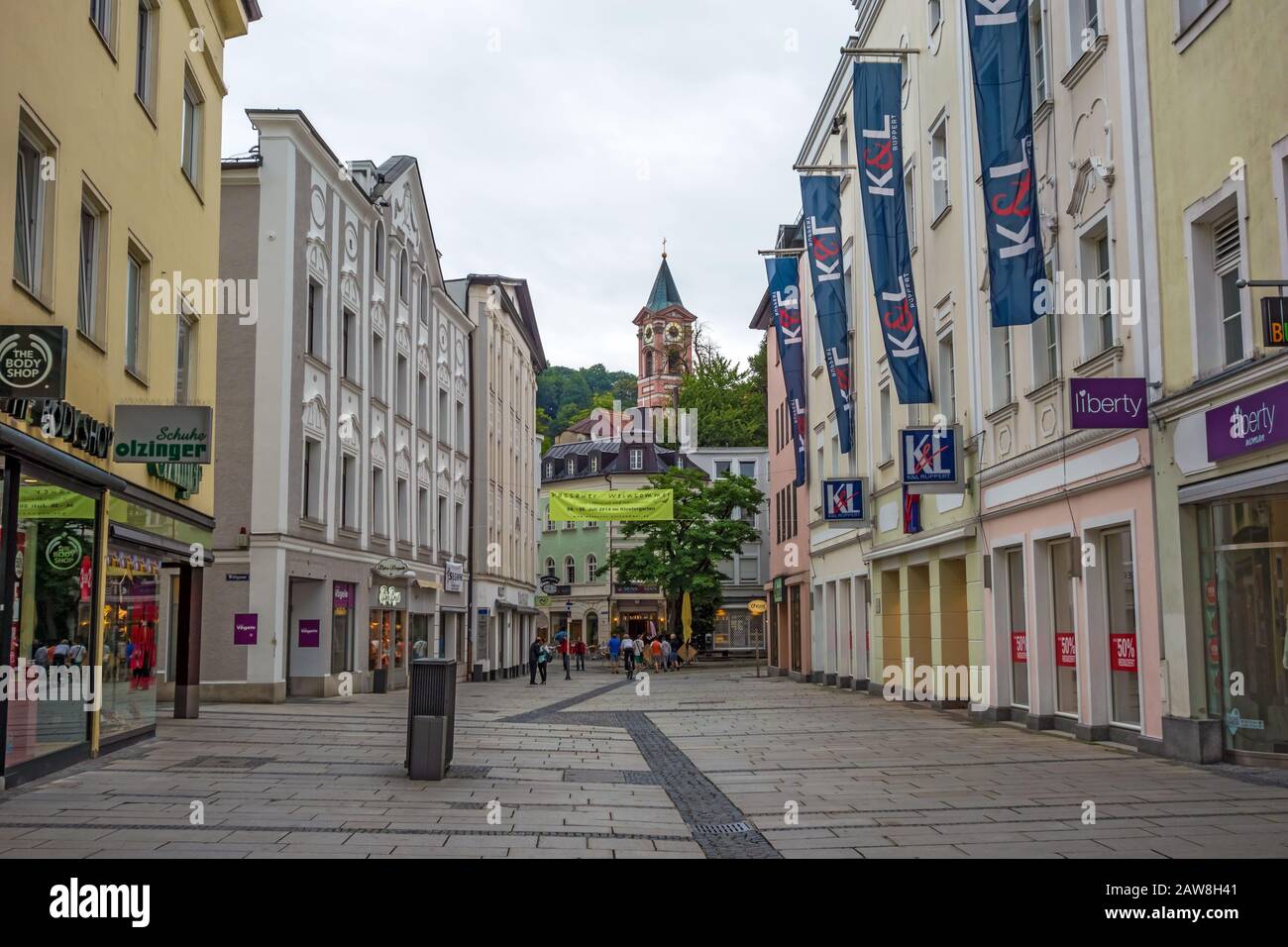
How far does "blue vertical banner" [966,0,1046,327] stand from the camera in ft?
55.2

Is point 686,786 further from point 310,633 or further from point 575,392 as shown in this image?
point 575,392

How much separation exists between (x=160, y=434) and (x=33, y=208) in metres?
2.97

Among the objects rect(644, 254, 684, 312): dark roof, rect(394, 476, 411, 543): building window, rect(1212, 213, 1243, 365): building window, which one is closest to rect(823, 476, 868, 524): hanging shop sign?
rect(394, 476, 411, 543): building window

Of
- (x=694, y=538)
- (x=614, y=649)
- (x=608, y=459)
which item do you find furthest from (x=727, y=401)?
(x=614, y=649)

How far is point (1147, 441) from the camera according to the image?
14.8 meters

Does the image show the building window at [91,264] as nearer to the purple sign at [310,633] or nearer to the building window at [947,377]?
the building window at [947,377]

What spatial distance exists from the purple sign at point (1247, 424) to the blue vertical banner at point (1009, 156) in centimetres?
403

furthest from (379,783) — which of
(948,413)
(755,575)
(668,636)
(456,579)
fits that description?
(755,575)

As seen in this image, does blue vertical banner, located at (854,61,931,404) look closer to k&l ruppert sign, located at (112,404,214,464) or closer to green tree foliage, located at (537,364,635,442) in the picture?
k&l ruppert sign, located at (112,404,214,464)

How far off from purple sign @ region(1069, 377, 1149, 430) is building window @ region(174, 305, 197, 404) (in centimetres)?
1264

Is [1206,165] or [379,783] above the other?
[1206,165]
